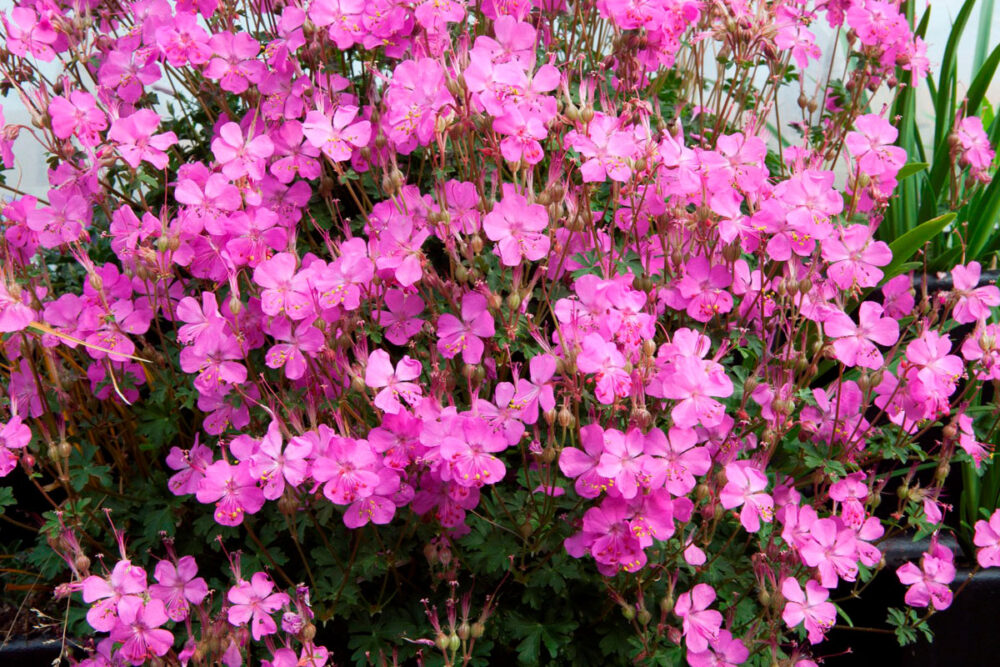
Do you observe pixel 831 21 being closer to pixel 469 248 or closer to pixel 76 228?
pixel 469 248

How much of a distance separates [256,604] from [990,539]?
4.51 ft

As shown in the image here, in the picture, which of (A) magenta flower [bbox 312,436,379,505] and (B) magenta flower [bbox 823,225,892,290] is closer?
(A) magenta flower [bbox 312,436,379,505]

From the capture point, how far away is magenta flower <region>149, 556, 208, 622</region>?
4.56ft

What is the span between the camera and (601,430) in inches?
48.9

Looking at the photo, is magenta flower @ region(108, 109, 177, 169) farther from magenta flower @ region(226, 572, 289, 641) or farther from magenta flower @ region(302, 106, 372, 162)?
magenta flower @ region(226, 572, 289, 641)

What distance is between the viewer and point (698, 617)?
1412mm

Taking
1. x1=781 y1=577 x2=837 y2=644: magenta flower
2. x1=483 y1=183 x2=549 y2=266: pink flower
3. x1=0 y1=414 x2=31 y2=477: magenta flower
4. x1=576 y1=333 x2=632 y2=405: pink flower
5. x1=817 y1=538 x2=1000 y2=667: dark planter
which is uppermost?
x1=483 y1=183 x2=549 y2=266: pink flower

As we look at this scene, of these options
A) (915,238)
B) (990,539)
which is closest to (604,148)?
(915,238)

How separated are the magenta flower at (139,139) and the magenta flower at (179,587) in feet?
2.14

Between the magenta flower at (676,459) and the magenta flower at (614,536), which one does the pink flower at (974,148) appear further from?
the magenta flower at (614,536)

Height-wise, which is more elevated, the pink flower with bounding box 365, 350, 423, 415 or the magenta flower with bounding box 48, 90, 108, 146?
the magenta flower with bounding box 48, 90, 108, 146

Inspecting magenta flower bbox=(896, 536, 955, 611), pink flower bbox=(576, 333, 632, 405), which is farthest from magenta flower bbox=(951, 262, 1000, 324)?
pink flower bbox=(576, 333, 632, 405)

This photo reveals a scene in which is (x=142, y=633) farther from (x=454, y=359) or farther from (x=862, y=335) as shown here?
(x=862, y=335)

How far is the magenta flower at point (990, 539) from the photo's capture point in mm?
1721
